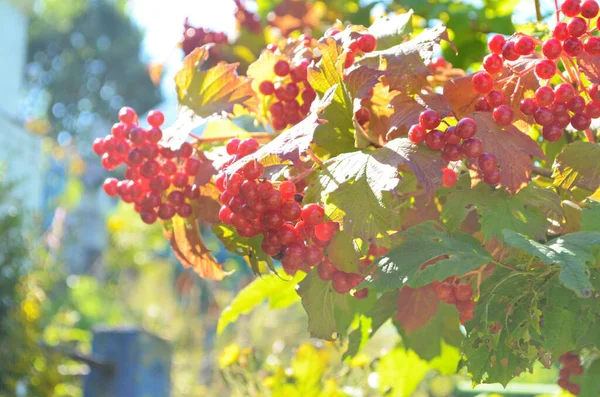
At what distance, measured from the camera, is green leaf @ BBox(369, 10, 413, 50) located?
110 cm

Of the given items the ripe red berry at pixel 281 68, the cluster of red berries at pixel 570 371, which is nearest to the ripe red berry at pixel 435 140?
the ripe red berry at pixel 281 68

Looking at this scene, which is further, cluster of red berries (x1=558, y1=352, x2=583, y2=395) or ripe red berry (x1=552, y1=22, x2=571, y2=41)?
cluster of red berries (x1=558, y1=352, x2=583, y2=395)

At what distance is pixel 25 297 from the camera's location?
14.6 ft

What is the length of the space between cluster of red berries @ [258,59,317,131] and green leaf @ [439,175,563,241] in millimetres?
310

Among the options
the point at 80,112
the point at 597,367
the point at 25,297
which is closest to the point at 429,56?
the point at 597,367

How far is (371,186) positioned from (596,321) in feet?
1.16

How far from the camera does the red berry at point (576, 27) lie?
949 millimetres

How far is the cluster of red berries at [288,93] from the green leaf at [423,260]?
13.6 inches

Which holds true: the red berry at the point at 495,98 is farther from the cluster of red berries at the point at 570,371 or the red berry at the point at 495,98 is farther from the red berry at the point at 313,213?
the cluster of red berries at the point at 570,371

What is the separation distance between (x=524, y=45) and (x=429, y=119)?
0.19m

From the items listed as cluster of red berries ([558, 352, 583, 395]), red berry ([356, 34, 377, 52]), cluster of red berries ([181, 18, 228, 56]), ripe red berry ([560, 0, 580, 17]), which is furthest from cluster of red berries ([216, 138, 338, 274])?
cluster of red berries ([181, 18, 228, 56])

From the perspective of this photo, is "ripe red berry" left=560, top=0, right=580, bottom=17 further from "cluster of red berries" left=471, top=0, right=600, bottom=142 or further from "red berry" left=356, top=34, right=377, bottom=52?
"red berry" left=356, top=34, right=377, bottom=52

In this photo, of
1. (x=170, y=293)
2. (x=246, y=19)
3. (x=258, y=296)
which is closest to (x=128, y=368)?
(x=246, y=19)

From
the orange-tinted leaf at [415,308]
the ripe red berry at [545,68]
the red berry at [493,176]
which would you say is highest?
the ripe red berry at [545,68]
